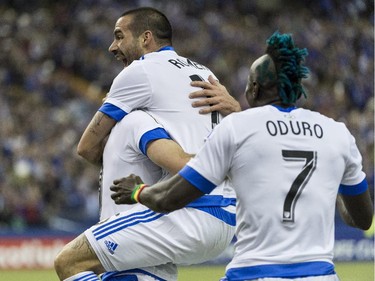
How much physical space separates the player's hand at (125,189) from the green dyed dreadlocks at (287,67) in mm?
912

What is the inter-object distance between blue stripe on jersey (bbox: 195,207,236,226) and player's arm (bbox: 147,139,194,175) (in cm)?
36

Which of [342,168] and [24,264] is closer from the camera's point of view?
[342,168]

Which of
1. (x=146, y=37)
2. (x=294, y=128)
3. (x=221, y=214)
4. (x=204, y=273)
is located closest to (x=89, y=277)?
Answer: (x=221, y=214)

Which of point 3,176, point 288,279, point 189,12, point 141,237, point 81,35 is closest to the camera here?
point 288,279

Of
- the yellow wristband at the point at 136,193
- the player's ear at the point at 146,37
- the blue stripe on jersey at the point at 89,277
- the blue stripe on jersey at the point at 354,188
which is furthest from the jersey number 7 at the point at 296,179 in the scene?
the player's ear at the point at 146,37

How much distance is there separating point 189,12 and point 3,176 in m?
8.83

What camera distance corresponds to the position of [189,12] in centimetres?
2545

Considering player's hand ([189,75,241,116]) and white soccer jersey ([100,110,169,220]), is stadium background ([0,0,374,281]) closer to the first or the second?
white soccer jersey ([100,110,169,220])

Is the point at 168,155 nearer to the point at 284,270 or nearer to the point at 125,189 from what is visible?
the point at 125,189

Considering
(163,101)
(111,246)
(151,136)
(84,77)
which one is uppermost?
(84,77)

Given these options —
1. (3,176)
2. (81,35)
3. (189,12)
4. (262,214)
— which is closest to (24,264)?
(3,176)

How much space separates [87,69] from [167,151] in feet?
57.8

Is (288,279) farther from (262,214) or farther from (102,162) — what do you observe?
(102,162)

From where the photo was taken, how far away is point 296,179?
15.6 feet
